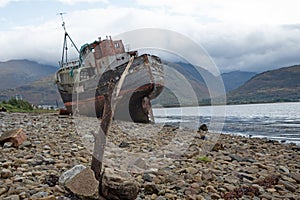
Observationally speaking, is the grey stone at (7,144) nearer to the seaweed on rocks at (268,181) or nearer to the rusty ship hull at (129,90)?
the seaweed on rocks at (268,181)

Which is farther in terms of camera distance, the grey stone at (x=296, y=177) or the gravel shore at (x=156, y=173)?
the grey stone at (x=296, y=177)

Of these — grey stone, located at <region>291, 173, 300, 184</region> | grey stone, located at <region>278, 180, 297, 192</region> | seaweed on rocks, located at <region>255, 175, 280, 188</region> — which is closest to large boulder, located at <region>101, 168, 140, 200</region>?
seaweed on rocks, located at <region>255, 175, 280, 188</region>

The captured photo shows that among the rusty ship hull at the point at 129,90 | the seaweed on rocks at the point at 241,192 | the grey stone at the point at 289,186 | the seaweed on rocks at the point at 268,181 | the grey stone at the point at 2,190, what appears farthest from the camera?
the rusty ship hull at the point at 129,90

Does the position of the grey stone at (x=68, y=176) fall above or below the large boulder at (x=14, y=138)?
below

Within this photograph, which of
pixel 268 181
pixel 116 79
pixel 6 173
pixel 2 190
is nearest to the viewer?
pixel 2 190

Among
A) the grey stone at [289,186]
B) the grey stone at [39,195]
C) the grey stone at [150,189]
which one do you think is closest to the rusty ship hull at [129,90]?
the grey stone at [289,186]

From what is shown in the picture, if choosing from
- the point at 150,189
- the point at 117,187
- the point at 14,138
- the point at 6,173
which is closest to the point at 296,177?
the point at 150,189

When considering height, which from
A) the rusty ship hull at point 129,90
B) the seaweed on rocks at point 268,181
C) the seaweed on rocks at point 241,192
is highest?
the rusty ship hull at point 129,90

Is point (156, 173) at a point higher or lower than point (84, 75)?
lower

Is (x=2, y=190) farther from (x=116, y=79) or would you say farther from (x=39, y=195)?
(x=116, y=79)

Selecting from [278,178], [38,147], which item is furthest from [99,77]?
[278,178]

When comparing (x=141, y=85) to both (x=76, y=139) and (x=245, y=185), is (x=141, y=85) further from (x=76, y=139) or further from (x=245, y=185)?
(x=245, y=185)

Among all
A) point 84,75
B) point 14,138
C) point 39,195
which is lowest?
point 39,195

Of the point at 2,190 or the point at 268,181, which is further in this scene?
the point at 268,181
